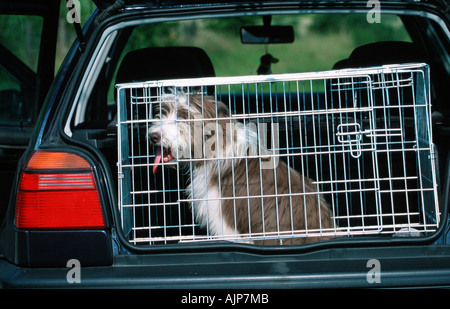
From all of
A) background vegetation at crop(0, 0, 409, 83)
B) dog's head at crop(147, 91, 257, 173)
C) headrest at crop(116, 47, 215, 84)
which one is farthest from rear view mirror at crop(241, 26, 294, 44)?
background vegetation at crop(0, 0, 409, 83)

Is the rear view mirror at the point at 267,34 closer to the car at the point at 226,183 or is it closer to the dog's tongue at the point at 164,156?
the car at the point at 226,183

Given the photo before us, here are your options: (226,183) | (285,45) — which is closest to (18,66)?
(226,183)

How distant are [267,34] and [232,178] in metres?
1.79

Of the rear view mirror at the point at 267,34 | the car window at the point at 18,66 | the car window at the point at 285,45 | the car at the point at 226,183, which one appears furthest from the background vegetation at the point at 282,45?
the car at the point at 226,183

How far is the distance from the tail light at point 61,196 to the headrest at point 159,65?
3.87ft

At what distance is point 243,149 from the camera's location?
2631 mm

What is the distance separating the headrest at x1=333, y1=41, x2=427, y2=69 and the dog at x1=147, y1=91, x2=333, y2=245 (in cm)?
102

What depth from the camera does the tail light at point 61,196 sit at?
225 centimetres

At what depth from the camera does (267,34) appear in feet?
13.3

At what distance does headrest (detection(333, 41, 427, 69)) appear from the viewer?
327 cm

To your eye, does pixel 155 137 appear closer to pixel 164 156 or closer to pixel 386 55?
pixel 164 156

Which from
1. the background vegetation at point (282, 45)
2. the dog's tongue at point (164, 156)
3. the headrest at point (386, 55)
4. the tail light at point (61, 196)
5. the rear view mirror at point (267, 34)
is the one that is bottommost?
the tail light at point (61, 196)
